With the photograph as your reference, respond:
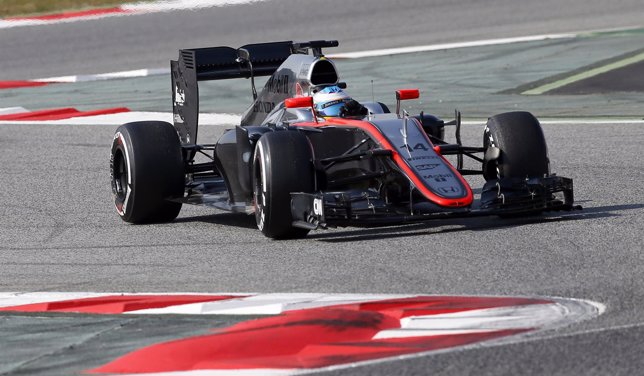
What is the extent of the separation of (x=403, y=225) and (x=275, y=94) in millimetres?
1778

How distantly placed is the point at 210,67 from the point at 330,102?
1.56 meters

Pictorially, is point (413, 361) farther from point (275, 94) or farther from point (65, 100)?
point (65, 100)

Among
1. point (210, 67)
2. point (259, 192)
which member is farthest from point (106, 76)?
point (259, 192)

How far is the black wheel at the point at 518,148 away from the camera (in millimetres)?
9414

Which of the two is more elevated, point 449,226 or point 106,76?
point 106,76

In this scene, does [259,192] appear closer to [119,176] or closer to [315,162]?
[315,162]

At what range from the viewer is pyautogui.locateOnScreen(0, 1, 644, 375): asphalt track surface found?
569cm

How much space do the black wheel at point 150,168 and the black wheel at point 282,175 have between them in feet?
4.31

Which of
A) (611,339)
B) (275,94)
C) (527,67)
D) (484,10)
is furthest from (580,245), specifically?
(484,10)

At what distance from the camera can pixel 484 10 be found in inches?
1001

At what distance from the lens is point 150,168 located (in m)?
Answer: 10.0

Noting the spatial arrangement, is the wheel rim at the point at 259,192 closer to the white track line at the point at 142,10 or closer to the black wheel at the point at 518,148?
the black wheel at the point at 518,148

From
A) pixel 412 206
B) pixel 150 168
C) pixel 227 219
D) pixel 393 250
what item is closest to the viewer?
pixel 393 250

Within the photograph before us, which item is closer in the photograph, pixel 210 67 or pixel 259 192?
pixel 259 192
